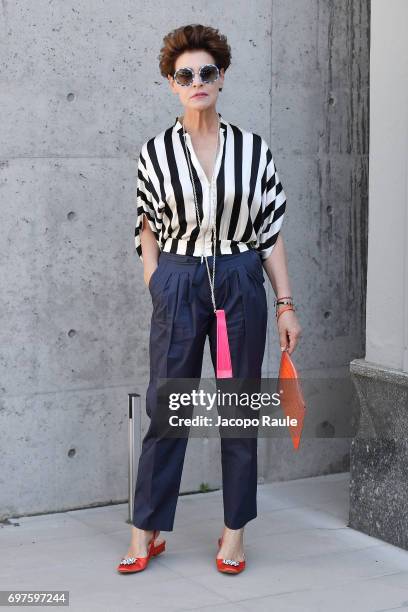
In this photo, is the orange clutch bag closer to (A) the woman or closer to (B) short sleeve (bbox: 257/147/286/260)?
(A) the woman

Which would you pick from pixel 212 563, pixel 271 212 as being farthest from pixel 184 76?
pixel 212 563

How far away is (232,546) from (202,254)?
1.14 metres

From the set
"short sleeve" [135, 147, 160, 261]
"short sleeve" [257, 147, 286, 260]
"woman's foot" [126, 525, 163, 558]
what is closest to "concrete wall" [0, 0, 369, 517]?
"short sleeve" [135, 147, 160, 261]

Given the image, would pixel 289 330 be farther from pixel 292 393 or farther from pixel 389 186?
pixel 389 186

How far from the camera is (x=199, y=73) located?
427 cm

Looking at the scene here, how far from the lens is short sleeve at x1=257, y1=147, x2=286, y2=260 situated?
4504mm

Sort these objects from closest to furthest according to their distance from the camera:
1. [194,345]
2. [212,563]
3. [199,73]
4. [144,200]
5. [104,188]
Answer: [199,73], [194,345], [144,200], [212,563], [104,188]

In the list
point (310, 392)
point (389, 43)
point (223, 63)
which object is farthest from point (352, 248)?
point (223, 63)

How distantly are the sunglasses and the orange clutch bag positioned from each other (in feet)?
3.49

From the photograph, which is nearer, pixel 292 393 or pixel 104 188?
pixel 292 393

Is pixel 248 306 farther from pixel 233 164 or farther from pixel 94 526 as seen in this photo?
pixel 94 526

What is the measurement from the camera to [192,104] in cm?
430

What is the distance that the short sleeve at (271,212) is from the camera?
14.8 ft

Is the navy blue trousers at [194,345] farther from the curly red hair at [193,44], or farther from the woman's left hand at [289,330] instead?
the curly red hair at [193,44]
